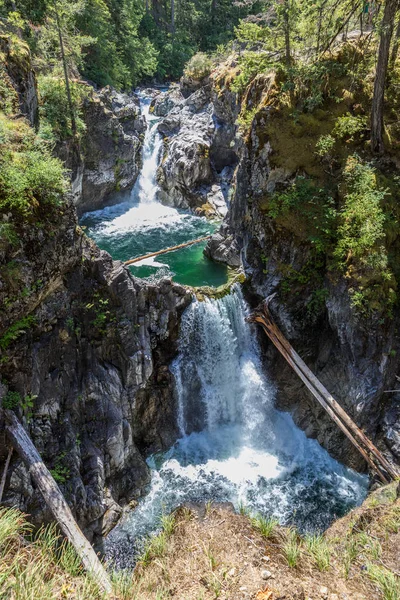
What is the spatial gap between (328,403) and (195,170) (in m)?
17.9

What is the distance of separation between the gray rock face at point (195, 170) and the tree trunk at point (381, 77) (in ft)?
38.3

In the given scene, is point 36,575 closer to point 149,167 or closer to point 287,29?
point 287,29

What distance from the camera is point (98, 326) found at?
9.49 metres

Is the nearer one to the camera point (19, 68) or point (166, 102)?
point (19, 68)

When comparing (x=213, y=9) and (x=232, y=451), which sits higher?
(x=213, y=9)

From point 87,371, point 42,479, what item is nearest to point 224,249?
point 87,371

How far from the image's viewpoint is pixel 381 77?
9.94 meters

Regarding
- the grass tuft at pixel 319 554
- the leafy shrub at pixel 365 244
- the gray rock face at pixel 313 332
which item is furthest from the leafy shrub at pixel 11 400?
the leafy shrub at pixel 365 244

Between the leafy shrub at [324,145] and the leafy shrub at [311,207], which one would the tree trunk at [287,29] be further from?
the leafy shrub at [311,207]

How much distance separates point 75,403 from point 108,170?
17.2m

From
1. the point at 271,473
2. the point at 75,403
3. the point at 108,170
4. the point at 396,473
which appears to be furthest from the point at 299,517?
the point at 108,170

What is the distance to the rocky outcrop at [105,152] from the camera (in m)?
19.8

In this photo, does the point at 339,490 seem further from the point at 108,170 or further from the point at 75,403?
the point at 108,170

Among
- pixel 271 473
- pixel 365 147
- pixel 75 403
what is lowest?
pixel 271 473
